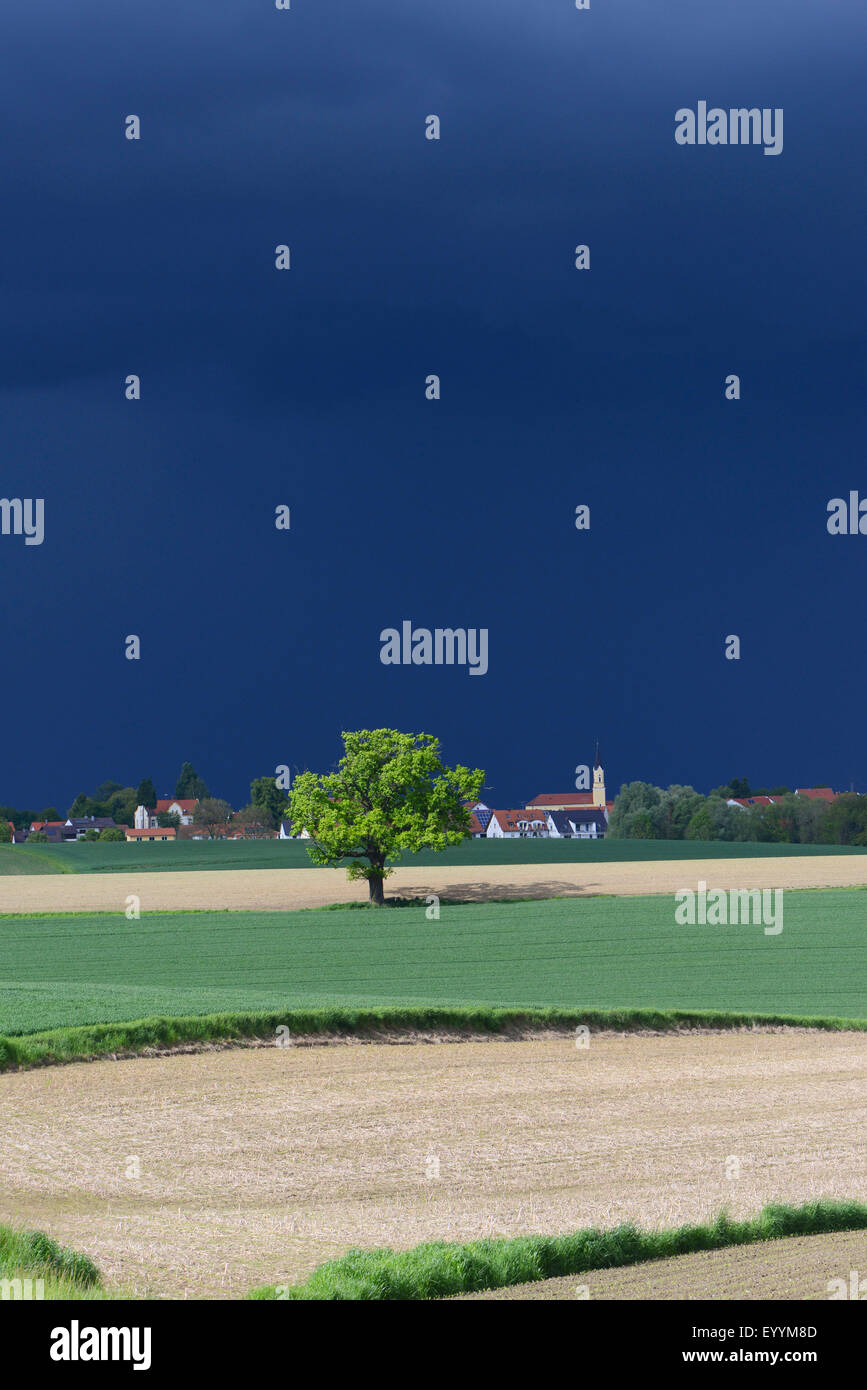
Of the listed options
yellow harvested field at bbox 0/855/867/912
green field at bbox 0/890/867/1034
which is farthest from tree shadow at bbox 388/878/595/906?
green field at bbox 0/890/867/1034

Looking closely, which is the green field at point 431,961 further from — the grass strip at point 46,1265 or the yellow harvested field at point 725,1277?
the yellow harvested field at point 725,1277

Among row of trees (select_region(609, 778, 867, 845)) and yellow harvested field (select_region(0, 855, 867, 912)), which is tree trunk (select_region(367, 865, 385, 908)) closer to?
yellow harvested field (select_region(0, 855, 867, 912))

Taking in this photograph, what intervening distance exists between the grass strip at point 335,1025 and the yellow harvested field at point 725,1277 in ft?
50.2

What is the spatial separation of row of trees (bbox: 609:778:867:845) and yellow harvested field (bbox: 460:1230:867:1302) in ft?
412

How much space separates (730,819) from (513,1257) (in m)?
131

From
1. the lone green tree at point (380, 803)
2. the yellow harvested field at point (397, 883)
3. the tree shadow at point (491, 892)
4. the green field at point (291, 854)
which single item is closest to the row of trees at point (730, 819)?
the green field at point (291, 854)

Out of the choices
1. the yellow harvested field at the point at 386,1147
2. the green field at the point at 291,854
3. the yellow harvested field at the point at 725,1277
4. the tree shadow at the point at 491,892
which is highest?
the green field at the point at 291,854

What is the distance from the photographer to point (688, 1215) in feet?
47.0

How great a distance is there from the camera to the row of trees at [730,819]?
13788 cm

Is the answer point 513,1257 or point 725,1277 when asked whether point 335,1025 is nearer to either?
point 513,1257
